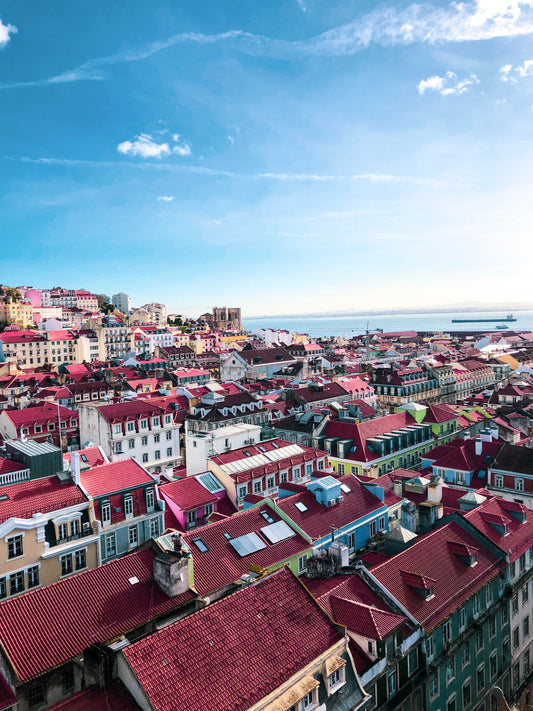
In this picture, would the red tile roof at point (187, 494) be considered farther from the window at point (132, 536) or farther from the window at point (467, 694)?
the window at point (467, 694)

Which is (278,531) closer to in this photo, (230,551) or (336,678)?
(230,551)

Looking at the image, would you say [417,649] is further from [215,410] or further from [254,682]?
[215,410]

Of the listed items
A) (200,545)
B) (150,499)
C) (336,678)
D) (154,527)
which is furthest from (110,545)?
(336,678)

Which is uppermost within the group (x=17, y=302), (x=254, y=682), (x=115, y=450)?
(x=17, y=302)

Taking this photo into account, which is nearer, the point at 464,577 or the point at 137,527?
the point at 464,577

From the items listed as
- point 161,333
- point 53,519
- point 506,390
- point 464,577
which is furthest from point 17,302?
point 464,577

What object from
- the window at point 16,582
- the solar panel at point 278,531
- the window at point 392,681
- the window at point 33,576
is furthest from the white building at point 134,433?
the window at point 392,681

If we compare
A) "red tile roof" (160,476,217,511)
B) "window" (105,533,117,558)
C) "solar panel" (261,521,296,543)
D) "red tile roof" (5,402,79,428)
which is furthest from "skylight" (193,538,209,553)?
"red tile roof" (5,402,79,428)
